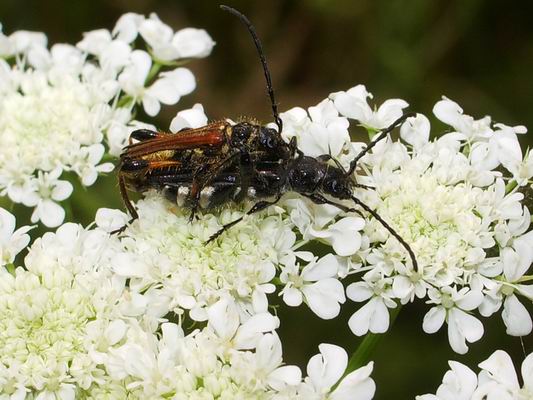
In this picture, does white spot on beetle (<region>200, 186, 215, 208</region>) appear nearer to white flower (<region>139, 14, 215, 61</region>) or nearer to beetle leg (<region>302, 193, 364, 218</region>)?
beetle leg (<region>302, 193, 364, 218</region>)

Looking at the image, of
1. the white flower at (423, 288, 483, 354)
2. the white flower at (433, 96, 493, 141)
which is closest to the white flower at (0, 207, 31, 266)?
the white flower at (423, 288, 483, 354)

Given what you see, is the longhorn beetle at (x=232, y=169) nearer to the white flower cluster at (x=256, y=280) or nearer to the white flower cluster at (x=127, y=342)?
the white flower cluster at (x=256, y=280)

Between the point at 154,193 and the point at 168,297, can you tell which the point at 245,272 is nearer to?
the point at 168,297

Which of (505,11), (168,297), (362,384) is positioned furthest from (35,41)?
(505,11)

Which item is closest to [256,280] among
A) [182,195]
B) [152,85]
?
[182,195]

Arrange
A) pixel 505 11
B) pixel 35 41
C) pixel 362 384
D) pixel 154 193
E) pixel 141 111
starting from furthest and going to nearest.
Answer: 1. pixel 505 11
2. pixel 141 111
3. pixel 35 41
4. pixel 154 193
5. pixel 362 384

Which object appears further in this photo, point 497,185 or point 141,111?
point 141,111
